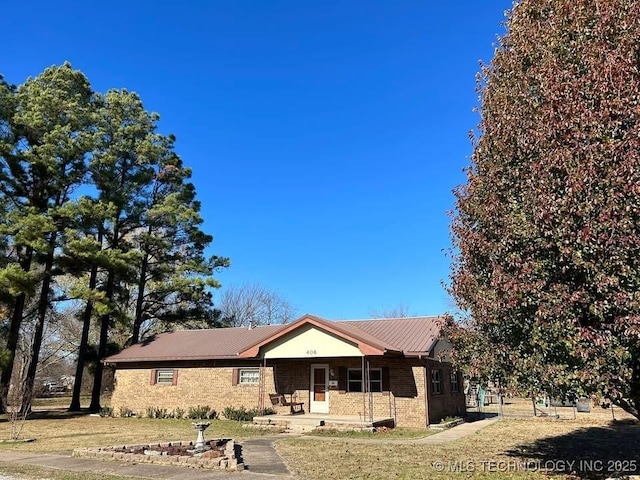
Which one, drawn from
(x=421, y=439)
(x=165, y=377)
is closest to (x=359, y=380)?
(x=421, y=439)

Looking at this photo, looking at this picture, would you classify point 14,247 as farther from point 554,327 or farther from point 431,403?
point 554,327

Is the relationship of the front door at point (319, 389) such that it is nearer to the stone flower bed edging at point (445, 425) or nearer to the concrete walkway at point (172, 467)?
the stone flower bed edging at point (445, 425)

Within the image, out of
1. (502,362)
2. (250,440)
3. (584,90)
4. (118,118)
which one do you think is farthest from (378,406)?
(118,118)

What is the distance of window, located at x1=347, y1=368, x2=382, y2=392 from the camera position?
67.6 feet

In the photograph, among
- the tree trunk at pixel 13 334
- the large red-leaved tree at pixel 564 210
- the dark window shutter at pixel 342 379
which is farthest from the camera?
the tree trunk at pixel 13 334

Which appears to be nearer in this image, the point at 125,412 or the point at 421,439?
the point at 421,439

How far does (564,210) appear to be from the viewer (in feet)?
25.2

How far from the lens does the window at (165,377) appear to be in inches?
979

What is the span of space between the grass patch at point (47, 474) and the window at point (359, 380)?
40.7 ft

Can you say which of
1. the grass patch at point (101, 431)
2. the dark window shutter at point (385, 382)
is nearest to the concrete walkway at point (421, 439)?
the dark window shutter at point (385, 382)

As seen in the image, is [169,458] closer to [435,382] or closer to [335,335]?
[335,335]

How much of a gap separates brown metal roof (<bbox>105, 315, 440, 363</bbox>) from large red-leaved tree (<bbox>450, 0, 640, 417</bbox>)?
382 inches

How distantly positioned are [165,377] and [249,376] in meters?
4.94

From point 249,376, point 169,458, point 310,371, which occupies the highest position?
point 310,371
